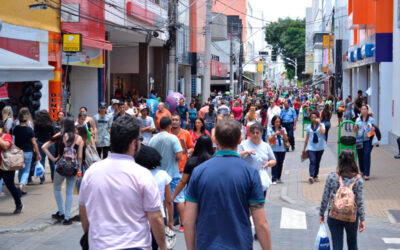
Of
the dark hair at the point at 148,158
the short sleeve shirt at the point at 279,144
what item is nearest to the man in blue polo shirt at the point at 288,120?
the short sleeve shirt at the point at 279,144

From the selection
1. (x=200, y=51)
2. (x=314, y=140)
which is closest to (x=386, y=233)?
(x=314, y=140)

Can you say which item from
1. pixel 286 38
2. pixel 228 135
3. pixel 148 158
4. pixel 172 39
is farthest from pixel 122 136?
pixel 286 38

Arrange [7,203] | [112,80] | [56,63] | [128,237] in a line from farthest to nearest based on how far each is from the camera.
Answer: [112,80] → [56,63] → [7,203] → [128,237]

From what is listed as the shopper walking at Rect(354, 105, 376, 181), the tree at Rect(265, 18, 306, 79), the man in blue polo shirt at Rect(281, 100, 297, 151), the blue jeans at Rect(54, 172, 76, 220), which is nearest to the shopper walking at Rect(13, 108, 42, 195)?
the blue jeans at Rect(54, 172, 76, 220)

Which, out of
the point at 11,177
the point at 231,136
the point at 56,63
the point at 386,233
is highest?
the point at 56,63

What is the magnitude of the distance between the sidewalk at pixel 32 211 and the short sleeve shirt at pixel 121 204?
18.7 ft

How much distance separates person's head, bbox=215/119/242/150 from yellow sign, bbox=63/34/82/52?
641 inches

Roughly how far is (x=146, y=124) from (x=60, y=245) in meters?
6.65

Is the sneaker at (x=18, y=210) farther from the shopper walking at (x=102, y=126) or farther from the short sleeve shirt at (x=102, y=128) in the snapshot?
the short sleeve shirt at (x=102, y=128)

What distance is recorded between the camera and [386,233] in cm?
960

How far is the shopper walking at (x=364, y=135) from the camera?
13.9 m

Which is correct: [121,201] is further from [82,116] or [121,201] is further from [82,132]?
[82,116]

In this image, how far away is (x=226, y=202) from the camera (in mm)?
4262

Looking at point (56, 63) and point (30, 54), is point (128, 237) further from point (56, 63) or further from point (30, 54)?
point (56, 63)
